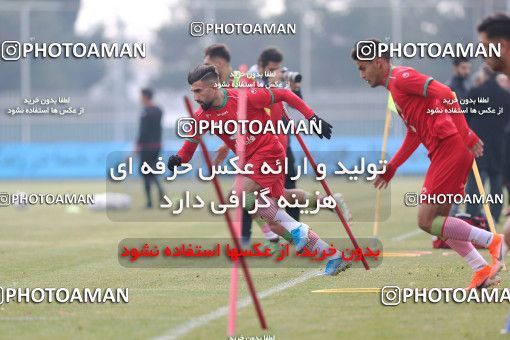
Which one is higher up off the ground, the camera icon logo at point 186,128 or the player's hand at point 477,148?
the camera icon logo at point 186,128

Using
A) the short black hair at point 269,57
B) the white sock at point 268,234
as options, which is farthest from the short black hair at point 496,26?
the white sock at point 268,234

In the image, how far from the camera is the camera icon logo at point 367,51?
10.0m

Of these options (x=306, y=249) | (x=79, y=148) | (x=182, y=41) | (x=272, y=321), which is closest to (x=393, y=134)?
(x=79, y=148)

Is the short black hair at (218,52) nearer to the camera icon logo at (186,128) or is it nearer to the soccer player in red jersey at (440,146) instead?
the camera icon logo at (186,128)

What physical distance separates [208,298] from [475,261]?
2.31m

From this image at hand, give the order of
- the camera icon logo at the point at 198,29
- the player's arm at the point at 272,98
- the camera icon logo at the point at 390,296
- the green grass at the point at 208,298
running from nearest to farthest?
the green grass at the point at 208,298, the camera icon logo at the point at 390,296, the player's arm at the point at 272,98, the camera icon logo at the point at 198,29

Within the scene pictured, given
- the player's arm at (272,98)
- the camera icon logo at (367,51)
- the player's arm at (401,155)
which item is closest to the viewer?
the camera icon logo at (367,51)

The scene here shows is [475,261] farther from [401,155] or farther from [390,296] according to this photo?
[401,155]

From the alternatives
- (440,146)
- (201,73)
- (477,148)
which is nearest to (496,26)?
(477,148)

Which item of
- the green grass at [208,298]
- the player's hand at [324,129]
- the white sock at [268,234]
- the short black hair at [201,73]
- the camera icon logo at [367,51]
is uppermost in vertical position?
the camera icon logo at [367,51]

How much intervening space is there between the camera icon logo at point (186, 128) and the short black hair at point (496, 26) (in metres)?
3.20

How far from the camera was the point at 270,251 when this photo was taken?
13.6 metres

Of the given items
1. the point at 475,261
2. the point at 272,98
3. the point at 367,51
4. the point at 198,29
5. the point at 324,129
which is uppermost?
the point at 198,29

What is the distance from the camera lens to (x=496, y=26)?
8.18 metres
